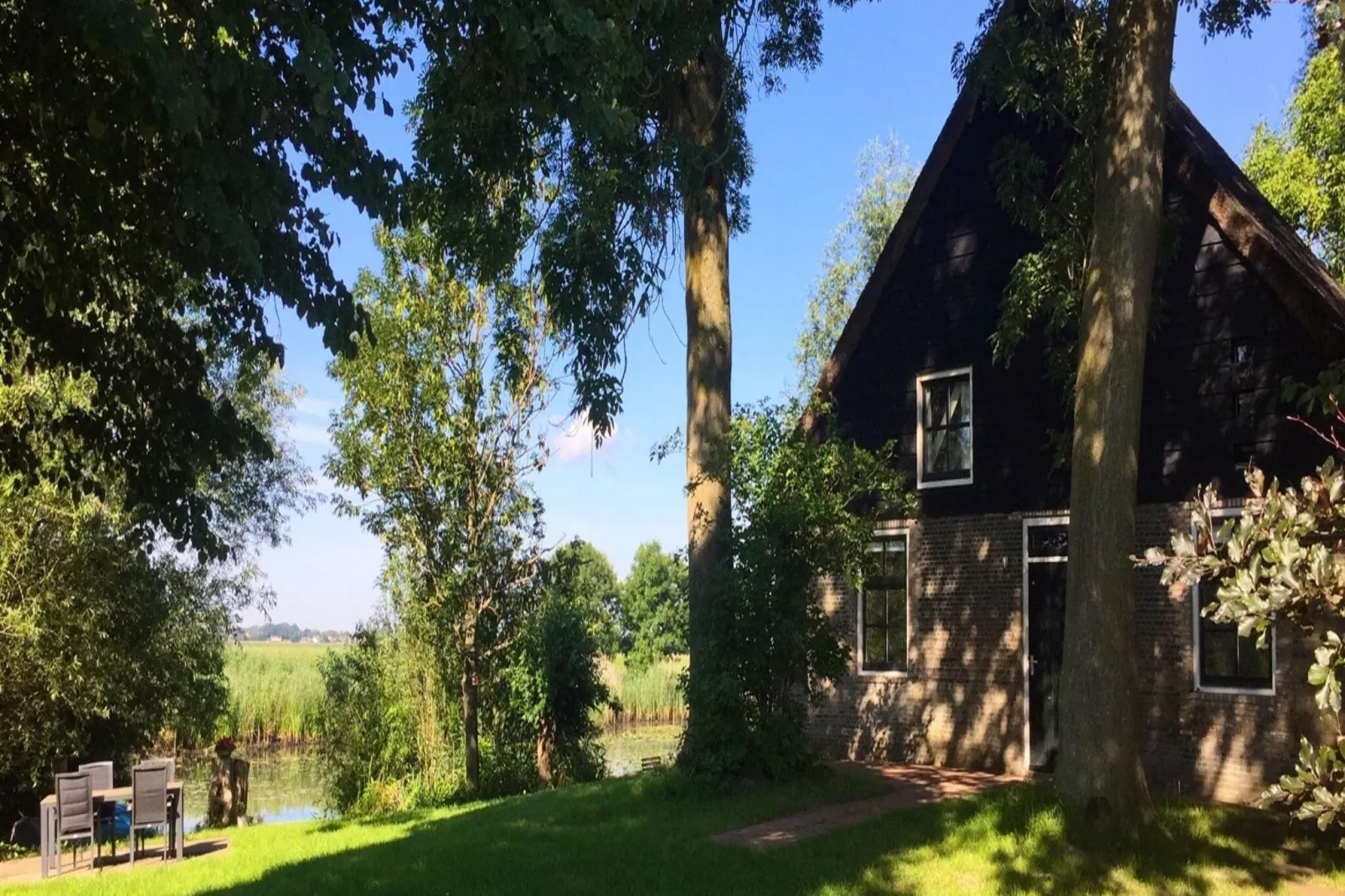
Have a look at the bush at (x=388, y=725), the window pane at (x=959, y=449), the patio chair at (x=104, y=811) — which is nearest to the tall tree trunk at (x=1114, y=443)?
the window pane at (x=959, y=449)

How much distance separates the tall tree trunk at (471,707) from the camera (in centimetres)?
1794

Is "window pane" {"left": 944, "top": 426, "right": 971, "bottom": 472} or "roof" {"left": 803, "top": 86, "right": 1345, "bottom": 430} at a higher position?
"roof" {"left": 803, "top": 86, "right": 1345, "bottom": 430}

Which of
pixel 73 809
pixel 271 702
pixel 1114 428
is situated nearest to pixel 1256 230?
pixel 1114 428

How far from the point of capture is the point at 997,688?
14445 millimetres

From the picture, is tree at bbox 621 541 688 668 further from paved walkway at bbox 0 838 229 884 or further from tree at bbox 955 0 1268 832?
tree at bbox 955 0 1268 832

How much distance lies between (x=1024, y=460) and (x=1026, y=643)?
223 centimetres

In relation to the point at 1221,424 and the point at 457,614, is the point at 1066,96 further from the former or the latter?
the point at 457,614

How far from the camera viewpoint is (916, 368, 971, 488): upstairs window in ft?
49.9

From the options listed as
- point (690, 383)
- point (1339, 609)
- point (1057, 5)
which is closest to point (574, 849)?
point (690, 383)

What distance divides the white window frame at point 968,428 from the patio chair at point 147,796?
980 cm

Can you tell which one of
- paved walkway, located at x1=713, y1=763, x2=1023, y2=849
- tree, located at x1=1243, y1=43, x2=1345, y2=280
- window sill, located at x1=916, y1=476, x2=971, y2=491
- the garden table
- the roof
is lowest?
the garden table

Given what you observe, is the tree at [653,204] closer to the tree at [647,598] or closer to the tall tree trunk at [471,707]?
the tall tree trunk at [471,707]

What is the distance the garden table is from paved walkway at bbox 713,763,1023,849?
6881mm

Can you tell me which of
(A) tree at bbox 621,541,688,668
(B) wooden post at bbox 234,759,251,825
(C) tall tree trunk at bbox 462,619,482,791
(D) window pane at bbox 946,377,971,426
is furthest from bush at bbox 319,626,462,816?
(A) tree at bbox 621,541,688,668
